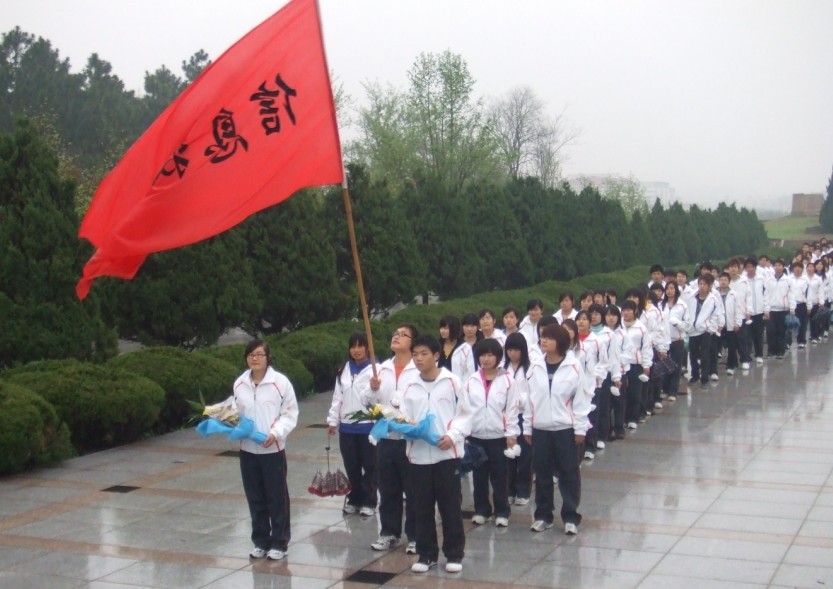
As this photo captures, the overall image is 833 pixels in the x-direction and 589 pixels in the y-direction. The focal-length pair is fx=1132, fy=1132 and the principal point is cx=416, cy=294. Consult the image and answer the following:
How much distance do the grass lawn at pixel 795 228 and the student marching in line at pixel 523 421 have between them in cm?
6765

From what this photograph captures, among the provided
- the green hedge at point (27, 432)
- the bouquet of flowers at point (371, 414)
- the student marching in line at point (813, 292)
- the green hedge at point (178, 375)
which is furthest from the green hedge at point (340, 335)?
the bouquet of flowers at point (371, 414)

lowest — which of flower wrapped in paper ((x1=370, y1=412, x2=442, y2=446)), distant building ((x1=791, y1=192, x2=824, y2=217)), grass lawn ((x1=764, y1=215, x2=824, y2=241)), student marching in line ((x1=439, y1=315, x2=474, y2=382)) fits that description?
flower wrapped in paper ((x1=370, y1=412, x2=442, y2=446))

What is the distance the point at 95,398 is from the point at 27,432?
123 cm

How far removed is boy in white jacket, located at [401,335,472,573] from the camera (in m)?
7.59

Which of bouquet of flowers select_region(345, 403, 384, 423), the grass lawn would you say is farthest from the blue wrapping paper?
the grass lawn

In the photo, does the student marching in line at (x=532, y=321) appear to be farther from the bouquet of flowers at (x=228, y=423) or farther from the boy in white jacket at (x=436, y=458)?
the bouquet of flowers at (x=228, y=423)

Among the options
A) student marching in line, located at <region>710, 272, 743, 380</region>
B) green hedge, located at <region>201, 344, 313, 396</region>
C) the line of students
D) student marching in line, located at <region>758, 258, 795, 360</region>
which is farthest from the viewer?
student marching in line, located at <region>758, 258, 795, 360</region>

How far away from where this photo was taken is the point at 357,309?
19781 mm

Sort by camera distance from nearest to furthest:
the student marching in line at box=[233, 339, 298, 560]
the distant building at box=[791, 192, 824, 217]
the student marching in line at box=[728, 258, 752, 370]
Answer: the student marching in line at box=[233, 339, 298, 560]
the student marching in line at box=[728, 258, 752, 370]
the distant building at box=[791, 192, 824, 217]

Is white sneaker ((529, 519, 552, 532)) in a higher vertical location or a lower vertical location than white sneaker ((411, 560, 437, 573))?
lower

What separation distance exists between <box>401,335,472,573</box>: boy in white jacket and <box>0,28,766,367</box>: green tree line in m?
6.35

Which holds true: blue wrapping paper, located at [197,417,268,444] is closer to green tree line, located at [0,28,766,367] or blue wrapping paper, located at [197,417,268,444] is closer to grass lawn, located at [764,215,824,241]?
green tree line, located at [0,28,766,367]

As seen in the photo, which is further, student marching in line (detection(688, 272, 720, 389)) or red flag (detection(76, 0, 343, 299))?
student marching in line (detection(688, 272, 720, 389))

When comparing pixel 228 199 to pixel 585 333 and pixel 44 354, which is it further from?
pixel 44 354
